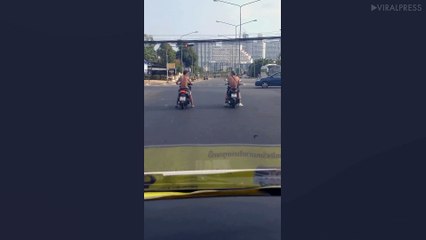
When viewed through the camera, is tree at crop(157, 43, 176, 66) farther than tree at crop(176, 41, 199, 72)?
No

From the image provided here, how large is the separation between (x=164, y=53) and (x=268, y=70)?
0.80 metres

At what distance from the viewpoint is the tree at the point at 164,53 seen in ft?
11.6

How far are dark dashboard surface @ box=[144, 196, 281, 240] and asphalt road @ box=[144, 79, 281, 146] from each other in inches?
26.2

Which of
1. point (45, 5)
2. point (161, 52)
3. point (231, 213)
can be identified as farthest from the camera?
point (231, 213)

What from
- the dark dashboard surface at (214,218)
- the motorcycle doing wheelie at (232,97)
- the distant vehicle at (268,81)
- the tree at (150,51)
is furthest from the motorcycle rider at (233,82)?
the dark dashboard surface at (214,218)

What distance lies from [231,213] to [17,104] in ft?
7.05

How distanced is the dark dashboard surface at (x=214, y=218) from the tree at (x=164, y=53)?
49.4 inches

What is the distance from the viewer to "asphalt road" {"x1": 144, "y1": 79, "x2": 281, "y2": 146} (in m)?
3.57

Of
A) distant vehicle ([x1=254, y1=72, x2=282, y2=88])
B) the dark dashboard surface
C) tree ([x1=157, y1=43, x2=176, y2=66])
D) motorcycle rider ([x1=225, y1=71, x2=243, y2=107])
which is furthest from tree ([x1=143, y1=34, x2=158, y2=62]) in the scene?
the dark dashboard surface

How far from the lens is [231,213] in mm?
4199

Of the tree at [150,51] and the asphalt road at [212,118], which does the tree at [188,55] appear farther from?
the tree at [150,51]

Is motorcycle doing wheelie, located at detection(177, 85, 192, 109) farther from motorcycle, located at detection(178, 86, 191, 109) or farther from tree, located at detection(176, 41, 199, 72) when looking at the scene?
tree, located at detection(176, 41, 199, 72)
